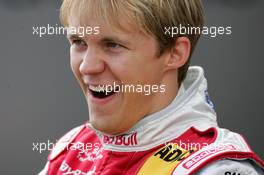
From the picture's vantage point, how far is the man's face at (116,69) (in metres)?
1.28

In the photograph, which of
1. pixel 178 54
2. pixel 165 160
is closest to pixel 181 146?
pixel 165 160

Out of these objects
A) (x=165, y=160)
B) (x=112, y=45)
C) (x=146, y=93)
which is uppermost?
(x=112, y=45)

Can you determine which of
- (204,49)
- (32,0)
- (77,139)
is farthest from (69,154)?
(32,0)

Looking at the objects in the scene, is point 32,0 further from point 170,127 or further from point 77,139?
point 170,127

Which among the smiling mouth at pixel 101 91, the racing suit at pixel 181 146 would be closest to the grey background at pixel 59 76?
the racing suit at pixel 181 146

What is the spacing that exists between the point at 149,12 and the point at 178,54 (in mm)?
149

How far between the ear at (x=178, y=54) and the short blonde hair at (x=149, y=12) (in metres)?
0.02

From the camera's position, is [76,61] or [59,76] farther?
[59,76]

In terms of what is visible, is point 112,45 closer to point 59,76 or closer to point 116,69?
point 116,69

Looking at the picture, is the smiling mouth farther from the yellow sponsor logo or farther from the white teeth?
the yellow sponsor logo

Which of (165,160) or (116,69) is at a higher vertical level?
(116,69)

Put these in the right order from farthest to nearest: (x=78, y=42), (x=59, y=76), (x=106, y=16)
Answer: (x=59, y=76), (x=78, y=42), (x=106, y=16)

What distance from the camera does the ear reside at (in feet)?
4.42

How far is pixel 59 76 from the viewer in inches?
91.0
